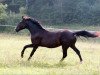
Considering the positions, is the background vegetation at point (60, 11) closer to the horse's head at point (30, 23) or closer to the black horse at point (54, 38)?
the horse's head at point (30, 23)

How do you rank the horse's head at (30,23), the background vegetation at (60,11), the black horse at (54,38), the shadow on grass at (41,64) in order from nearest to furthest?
1. the shadow on grass at (41,64)
2. the black horse at (54,38)
3. the horse's head at (30,23)
4. the background vegetation at (60,11)

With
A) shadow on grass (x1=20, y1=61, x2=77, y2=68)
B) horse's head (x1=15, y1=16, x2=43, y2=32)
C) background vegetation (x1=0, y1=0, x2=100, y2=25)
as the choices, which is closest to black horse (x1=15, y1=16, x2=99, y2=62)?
horse's head (x1=15, y1=16, x2=43, y2=32)

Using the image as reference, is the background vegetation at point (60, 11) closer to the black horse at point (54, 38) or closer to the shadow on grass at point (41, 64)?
the black horse at point (54, 38)

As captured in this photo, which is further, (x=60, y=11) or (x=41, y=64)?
(x=60, y=11)

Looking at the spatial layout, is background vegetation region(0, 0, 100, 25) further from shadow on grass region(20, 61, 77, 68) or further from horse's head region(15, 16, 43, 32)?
shadow on grass region(20, 61, 77, 68)

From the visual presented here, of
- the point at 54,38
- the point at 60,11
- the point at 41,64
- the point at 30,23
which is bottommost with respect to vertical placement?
the point at 60,11

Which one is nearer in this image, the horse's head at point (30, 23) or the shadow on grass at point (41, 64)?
the shadow on grass at point (41, 64)

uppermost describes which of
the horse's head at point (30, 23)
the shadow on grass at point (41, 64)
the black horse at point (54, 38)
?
the horse's head at point (30, 23)

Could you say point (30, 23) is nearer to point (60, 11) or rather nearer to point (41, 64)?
point (41, 64)

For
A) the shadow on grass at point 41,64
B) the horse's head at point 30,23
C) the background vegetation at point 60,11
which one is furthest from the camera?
the background vegetation at point 60,11

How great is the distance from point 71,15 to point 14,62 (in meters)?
26.1

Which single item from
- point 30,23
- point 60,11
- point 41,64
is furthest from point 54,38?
point 60,11

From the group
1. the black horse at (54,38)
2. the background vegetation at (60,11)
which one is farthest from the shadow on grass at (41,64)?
the background vegetation at (60,11)

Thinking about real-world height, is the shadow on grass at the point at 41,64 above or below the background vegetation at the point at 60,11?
above
